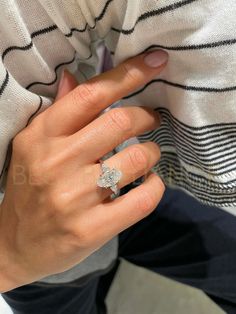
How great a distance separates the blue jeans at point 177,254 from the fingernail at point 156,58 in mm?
304

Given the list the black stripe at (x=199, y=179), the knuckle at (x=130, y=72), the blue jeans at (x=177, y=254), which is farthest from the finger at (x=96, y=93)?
the blue jeans at (x=177, y=254)

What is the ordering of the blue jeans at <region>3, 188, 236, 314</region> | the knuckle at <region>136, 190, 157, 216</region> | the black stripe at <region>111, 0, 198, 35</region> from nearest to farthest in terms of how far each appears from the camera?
the black stripe at <region>111, 0, 198, 35</region> → the knuckle at <region>136, 190, 157, 216</region> → the blue jeans at <region>3, 188, 236, 314</region>

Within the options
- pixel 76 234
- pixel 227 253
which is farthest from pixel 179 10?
pixel 227 253

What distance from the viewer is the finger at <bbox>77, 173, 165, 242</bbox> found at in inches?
14.7

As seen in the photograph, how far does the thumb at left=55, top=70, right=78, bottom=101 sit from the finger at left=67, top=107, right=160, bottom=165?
0.03 m

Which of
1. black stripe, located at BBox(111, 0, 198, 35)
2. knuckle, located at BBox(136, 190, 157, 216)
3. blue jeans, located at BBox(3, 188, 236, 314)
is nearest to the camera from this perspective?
black stripe, located at BBox(111, 0, 198, 35)

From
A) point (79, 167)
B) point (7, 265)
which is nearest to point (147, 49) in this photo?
point (79, 167)

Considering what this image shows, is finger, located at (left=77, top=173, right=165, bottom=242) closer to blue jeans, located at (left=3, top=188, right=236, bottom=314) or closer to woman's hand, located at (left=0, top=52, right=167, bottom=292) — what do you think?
woman's hand, located at (left=0, top=52, right=167, bottom=292)

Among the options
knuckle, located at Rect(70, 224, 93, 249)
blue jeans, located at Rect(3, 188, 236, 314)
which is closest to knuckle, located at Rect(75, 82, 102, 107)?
knuckle, located at Rect(70, 224, 93, 249)

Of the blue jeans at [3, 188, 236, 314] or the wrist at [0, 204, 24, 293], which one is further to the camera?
the blue jeans at [3, 188, 236, 314]

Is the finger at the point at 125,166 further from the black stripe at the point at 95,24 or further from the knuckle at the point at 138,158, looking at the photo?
the black stripe at the point at 95,24

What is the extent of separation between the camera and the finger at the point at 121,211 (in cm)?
37

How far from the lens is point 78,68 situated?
0.39 metres

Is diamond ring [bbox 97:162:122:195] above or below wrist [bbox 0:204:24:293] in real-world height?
above
